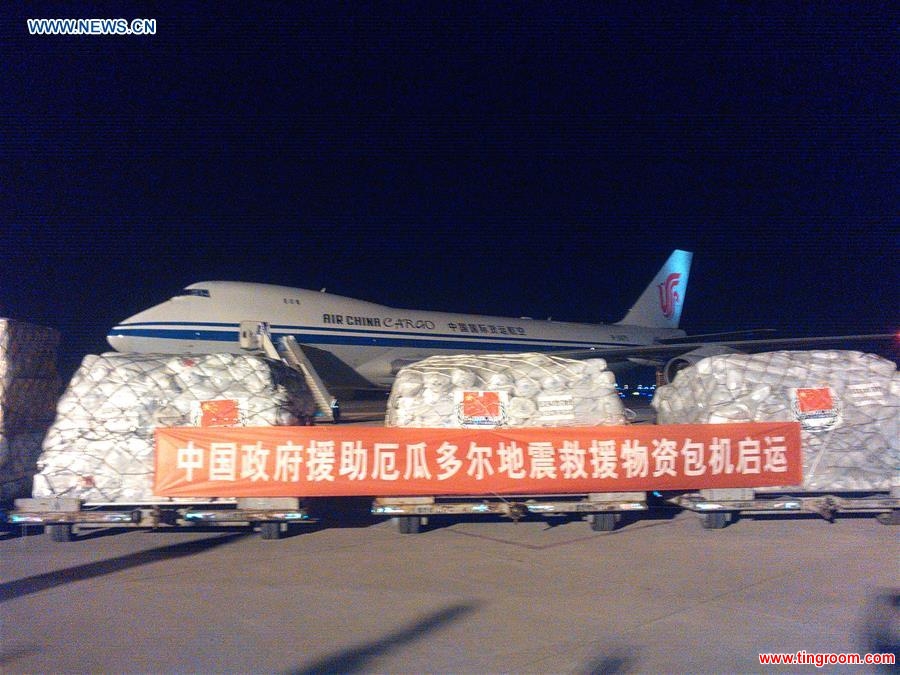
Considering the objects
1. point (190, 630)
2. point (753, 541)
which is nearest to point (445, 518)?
point (753, 541)

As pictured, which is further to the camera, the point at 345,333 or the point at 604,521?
the point at 345,333

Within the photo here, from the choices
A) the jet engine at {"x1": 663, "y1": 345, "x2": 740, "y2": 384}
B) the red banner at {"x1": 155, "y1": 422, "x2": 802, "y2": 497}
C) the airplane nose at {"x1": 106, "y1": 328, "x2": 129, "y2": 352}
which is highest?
the airplane nose at {"x1": 106, "y1": 328, "x2": 129, "y2": 352}

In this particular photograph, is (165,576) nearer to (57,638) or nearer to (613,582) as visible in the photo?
(57,638)

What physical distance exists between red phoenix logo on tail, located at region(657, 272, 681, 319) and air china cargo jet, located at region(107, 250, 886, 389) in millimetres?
7701

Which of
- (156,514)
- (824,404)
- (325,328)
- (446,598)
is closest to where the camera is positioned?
(446,598)

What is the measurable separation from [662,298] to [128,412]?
1215 inches

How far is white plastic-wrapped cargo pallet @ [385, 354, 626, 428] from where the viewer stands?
8.34 meters

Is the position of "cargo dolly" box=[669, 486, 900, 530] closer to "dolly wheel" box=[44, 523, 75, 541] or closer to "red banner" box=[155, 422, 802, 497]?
"red banner" box=[155, 422, 802, 497]

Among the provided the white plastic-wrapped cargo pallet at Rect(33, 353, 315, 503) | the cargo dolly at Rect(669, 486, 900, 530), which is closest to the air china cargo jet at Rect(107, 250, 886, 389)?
the cargo dolly at Rect(669, 486, 900, 530)

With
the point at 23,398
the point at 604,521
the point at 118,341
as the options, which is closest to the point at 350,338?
the point at 118,341

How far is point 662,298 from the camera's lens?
115 ft

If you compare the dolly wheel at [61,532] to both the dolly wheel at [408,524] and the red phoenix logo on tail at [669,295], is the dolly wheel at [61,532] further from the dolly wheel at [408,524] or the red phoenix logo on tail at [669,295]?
the red phoenix logo on tail at [669,295]

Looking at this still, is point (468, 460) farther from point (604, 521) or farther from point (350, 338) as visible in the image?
point (350, 338)

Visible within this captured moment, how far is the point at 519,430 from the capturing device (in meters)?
8.00
